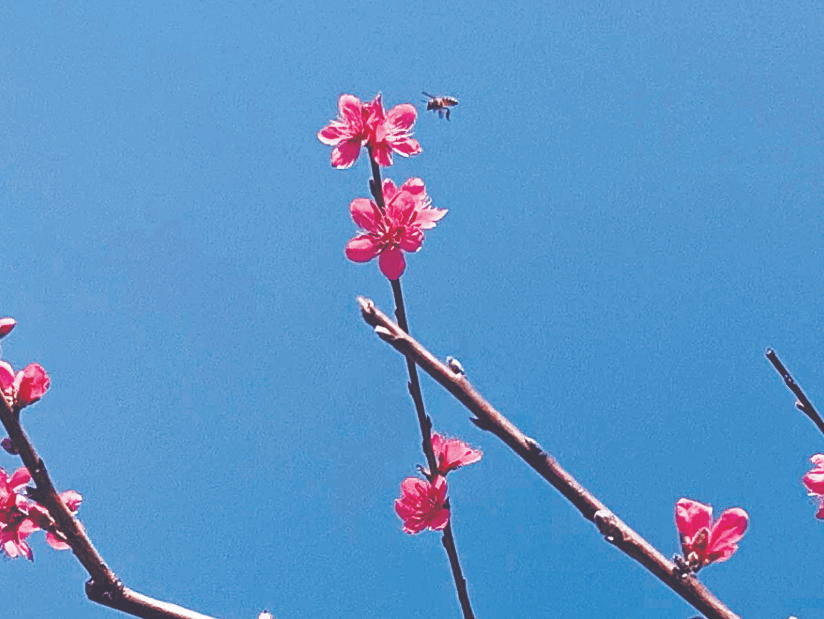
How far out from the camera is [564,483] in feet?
4.90

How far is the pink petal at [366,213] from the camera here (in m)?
2.72

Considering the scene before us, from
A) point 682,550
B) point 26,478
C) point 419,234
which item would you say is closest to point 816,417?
point 682,550

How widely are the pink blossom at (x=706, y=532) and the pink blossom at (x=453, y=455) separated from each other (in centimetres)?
120

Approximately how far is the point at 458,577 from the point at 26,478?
4.94 ft

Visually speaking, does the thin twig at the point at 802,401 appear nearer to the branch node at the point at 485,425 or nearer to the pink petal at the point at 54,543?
the branch node at the point at 485,425

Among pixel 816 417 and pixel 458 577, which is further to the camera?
pixel 458 577

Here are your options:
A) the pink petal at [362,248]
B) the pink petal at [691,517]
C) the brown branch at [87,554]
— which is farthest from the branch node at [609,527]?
the pink petal at [362,248]

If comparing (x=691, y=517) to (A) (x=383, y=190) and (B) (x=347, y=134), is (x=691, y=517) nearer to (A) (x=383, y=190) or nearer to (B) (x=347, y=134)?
(A) (x=383, y=190)

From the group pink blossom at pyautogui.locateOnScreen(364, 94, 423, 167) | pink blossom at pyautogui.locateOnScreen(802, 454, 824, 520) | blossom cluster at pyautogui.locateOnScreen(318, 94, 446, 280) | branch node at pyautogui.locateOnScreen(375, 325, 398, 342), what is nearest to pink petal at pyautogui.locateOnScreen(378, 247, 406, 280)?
blossom cluster at pyautogui.locateOnScreen(318, 94, 446, 280)

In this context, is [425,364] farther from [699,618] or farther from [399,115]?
[399,115]

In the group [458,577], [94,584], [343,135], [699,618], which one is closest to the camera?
[699,618]

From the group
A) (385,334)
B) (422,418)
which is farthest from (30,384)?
(385,334)

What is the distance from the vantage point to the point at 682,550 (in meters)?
1.97

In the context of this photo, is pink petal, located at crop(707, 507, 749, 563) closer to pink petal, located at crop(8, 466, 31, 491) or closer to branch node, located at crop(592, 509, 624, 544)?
branch node, located at crop(592, 509, 624, 544)
